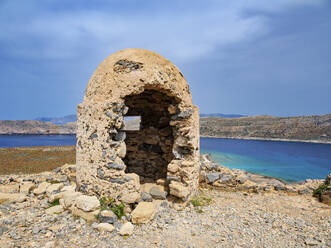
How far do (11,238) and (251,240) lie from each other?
509cm

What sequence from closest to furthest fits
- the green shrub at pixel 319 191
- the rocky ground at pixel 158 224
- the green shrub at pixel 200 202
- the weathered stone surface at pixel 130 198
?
the rocky ground at pixel 158 224
the weathered stone surface at pixel 130 198
the green shrub at pixel 200 202
the green shrub at pixel 319 191

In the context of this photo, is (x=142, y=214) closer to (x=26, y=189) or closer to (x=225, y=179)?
(x=26, y=189)

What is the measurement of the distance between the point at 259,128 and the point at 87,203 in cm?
6153

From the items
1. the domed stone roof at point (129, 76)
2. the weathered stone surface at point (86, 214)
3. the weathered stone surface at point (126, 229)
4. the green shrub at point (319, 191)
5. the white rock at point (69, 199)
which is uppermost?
the domed stone roof at point (129, 76)

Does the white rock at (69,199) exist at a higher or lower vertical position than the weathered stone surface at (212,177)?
higher

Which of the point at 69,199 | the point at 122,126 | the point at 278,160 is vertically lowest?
the point at 278,160

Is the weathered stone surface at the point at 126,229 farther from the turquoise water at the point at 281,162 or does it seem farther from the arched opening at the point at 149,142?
the turquoise water at the point at 281,162

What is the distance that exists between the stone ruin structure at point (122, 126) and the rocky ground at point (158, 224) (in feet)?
1.83

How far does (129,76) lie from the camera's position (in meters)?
5.36

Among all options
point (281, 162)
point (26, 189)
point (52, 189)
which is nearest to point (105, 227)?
point (52, 189)

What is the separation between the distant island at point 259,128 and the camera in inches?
1965

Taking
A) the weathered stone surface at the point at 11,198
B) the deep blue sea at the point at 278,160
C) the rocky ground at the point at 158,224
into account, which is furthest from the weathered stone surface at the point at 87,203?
→ the deep blue sea at the point at 278,160

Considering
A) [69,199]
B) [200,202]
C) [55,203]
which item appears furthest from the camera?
[200,202]

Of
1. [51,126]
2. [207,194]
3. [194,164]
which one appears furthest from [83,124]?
[51,126]
